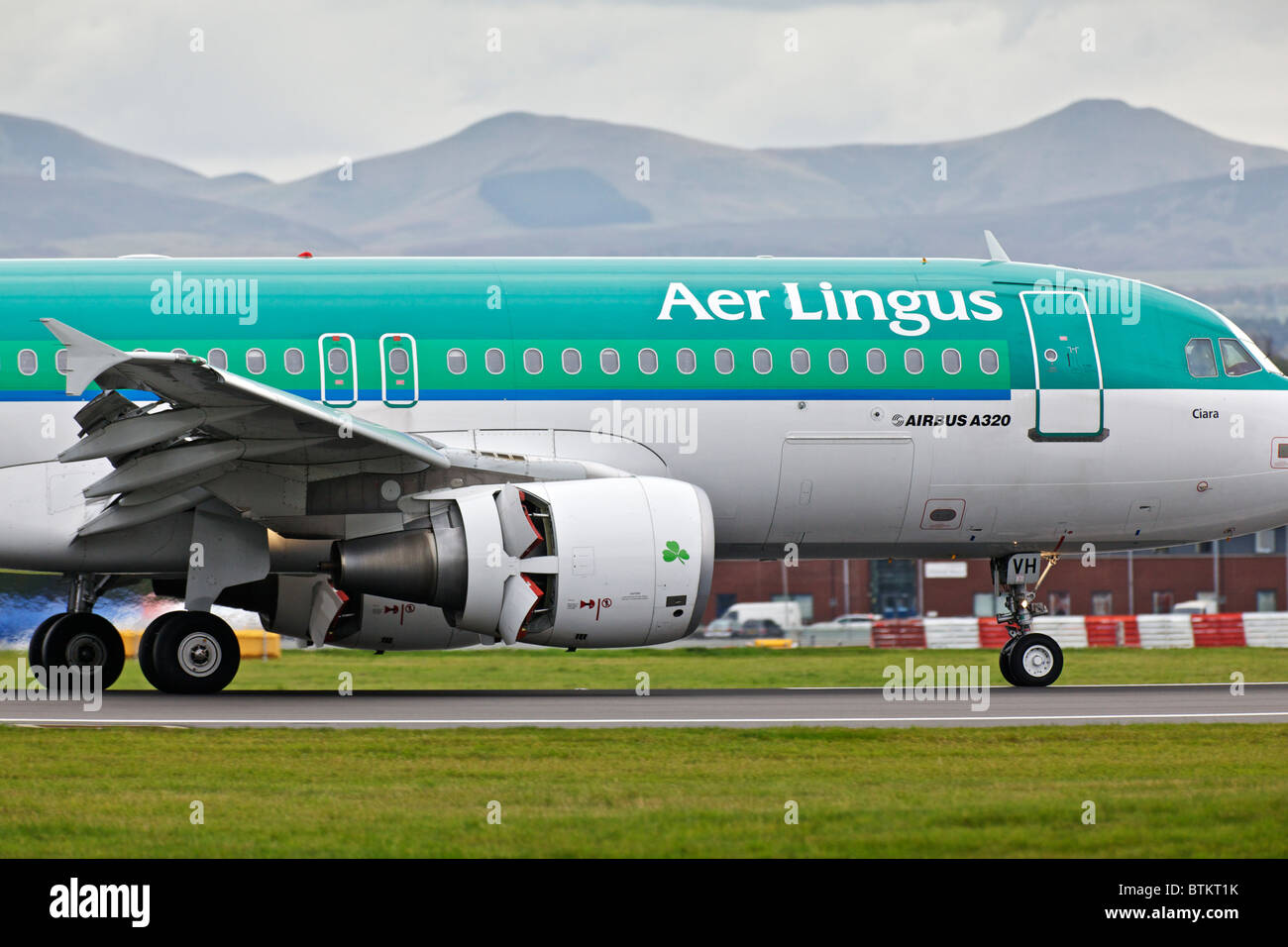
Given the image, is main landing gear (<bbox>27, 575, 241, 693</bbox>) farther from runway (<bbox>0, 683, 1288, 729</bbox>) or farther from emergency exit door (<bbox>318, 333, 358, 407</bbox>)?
emergency exit door (<bbox>318, 333, 358, 407</bbox>)

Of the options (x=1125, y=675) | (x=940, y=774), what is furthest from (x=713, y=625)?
(x=940, y=774)

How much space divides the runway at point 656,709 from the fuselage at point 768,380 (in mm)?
1969

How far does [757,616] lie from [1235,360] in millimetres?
59527

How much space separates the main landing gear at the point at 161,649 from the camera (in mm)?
18531

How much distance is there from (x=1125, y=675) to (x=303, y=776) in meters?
16.5

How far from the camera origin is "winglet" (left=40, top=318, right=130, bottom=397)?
14.6 metres

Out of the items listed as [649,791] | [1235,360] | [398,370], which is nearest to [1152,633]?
[1235,360]

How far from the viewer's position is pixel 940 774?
39.7ft

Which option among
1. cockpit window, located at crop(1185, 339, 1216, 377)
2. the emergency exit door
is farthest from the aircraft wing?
cockpit window, located at crop(1185, 339, 1216, 377)

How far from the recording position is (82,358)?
48.3ft

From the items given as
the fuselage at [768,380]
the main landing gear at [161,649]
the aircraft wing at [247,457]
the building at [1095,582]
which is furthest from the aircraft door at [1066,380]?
the building at [1095,582]

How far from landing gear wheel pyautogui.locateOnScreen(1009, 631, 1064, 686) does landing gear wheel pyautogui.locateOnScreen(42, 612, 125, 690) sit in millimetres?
10576

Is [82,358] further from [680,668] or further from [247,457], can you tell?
[680,668]

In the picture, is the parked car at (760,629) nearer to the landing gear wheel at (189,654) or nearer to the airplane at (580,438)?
the airplane at (580,438)
